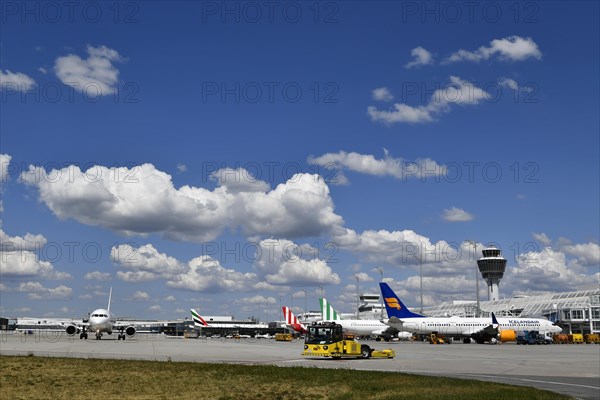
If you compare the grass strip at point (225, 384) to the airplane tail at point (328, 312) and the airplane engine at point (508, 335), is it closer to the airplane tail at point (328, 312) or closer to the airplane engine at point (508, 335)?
the airplane engine at point (508, 335)

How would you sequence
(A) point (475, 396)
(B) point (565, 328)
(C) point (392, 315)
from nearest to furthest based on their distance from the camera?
(A) point (475, 396)
(C) point (392, 315)
(B) point (565, 328)

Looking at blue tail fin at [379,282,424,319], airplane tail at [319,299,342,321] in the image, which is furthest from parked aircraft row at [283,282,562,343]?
airplane tail at [319,299,342,321]

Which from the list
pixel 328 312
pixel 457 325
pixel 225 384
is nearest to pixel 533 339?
pixel 457 325

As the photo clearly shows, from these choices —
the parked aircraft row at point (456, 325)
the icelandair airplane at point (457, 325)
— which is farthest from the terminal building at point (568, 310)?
the icelandair airplane at point (457, 325)

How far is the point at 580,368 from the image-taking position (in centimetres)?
4428

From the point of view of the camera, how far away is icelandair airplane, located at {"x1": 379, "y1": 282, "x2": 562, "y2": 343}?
365ft

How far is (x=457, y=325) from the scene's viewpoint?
368ft

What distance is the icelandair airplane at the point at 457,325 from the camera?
11131 cm

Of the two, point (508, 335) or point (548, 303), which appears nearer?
point (508, 335)

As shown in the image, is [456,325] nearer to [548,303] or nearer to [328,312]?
[328,312]

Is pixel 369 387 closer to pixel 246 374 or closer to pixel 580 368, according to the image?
pixel 246 374

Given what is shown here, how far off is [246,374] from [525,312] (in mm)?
159310

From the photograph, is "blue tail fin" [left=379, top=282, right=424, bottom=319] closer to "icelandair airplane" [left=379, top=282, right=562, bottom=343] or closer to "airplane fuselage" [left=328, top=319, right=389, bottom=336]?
"icelandair airplane" [left=379, top=282, right=562, bottom=343]

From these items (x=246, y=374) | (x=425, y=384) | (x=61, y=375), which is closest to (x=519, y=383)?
(x=425, y=384)
